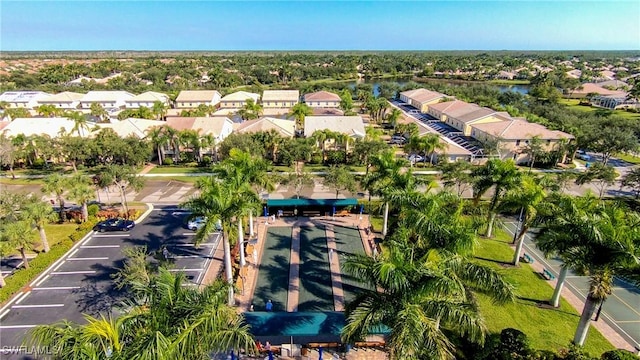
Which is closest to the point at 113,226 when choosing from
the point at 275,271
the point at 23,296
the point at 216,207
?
the point at 23,296

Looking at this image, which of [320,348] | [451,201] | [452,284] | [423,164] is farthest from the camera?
[423,164]

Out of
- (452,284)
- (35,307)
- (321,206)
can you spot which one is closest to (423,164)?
(321,206)

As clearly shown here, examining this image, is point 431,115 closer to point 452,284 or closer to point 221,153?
point 221,153

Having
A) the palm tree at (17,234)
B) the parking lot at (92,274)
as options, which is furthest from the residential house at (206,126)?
the palm tree at (17,234)

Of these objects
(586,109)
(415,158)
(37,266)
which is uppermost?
(586,109)

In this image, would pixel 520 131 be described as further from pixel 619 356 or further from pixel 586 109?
pixel 586 109

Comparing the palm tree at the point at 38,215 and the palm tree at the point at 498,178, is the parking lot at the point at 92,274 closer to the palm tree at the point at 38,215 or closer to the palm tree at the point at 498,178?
the palm tree at the point at 38,215
